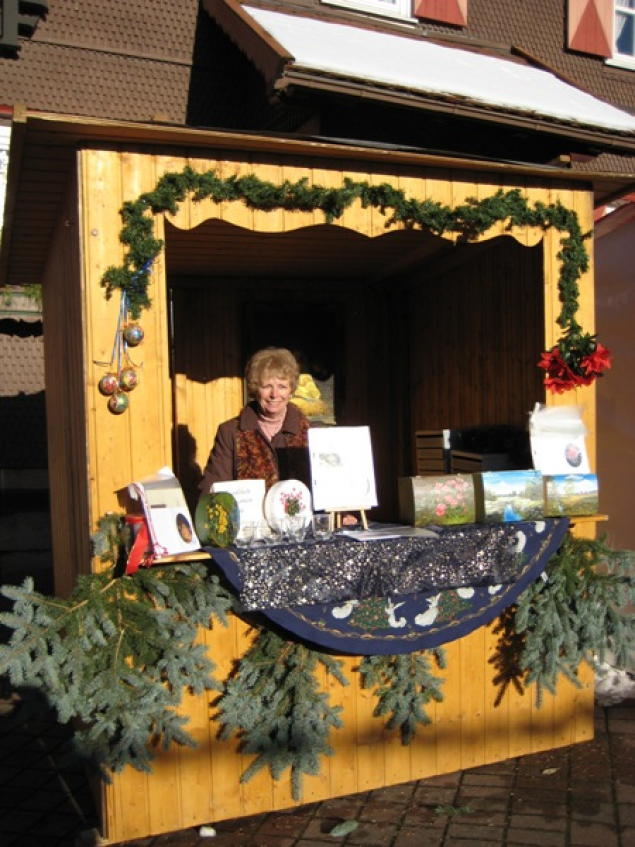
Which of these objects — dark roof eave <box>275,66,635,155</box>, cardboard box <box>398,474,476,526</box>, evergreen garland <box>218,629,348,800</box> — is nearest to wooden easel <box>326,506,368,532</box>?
cardboard box <box>398,474,476,526</box>

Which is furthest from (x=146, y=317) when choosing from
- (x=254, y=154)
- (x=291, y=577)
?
(x=291, y=577)

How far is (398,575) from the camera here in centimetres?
429

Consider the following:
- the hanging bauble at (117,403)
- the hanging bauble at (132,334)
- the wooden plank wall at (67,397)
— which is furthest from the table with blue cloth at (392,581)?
the hanging bauble at (132,334)

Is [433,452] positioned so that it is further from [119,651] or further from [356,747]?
[119,651]

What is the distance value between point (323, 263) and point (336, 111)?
2.08 m

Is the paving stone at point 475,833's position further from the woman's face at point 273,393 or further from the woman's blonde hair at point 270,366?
the woman's blonde hair at point 270,366

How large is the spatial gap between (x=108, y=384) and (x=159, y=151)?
111 centimetres

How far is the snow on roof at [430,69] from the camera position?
24.3ft

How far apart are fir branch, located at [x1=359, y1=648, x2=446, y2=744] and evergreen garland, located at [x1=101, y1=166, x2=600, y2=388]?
1.85m


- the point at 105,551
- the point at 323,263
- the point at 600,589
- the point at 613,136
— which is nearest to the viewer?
the point at 105,551

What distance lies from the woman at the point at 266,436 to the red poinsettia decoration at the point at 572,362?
1418mm

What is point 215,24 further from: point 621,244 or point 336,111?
point 621,244

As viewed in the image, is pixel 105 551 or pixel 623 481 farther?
pixel 623 481

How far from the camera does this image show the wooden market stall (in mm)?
4090
